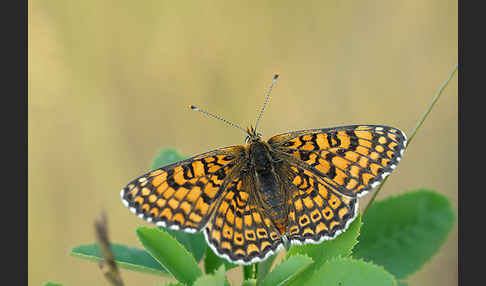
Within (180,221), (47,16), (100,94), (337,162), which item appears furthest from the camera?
(100,94)

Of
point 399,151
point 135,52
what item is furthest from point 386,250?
point 135,52

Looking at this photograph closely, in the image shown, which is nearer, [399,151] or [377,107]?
[399,151]

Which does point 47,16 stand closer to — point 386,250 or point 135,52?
point 135,52

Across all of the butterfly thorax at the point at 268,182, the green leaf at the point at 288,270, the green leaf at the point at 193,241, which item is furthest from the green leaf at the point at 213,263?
the green leaf at the point at 288,270

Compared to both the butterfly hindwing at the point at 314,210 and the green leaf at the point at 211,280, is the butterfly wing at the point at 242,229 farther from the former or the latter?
the green leaf at the point at 211,280

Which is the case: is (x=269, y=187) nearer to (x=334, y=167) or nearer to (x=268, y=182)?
(x=268, y=182)
